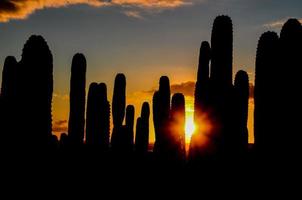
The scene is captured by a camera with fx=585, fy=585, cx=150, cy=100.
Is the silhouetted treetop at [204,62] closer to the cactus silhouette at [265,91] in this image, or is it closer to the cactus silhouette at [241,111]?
the cactus silhouette at [241,111]

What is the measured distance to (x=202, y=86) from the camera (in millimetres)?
18391

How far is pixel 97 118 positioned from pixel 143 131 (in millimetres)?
7968

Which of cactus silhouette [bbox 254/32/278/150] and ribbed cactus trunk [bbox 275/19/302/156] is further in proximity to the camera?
cactus silhouette [bbox 254/32/278/150]

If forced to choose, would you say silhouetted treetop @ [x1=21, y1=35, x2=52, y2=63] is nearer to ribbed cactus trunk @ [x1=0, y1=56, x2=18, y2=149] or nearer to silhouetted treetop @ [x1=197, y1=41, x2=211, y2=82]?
ribbed cactus trunk @ [x1=0, y1=56, x2=18, y2=149]

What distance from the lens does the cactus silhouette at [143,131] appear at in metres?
29.2

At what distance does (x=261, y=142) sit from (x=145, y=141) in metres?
15.7

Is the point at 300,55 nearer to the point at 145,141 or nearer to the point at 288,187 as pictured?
the point at 288,187

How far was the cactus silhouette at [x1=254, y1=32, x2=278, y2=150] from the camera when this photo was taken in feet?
45.7

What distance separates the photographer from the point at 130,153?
2369cm

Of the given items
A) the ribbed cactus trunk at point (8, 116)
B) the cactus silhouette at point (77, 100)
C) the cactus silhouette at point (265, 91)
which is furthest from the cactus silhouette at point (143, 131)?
the ribbed cactus trunk at point (8, 116)

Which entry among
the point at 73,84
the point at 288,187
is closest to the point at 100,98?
the point at 73,84

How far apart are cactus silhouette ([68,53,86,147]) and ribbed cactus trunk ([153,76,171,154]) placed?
4.11 meters

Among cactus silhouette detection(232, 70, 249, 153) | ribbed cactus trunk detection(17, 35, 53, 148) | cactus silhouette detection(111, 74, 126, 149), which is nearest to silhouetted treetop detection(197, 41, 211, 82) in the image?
cactus silhouette detection(232, 70, 249, 153)

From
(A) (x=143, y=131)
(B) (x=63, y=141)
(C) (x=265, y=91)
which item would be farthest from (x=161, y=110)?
(C) (x=265, y=91)
